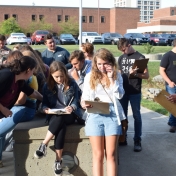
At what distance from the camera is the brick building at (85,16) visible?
246ft

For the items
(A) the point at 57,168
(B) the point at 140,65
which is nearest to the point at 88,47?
(B) the point at 140,65

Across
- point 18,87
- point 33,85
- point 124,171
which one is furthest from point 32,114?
point 124,171

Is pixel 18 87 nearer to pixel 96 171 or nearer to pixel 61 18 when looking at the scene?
pixel 96 171

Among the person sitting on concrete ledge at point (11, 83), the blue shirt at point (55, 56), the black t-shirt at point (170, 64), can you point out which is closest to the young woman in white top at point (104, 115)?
the person sitting on concrete ledge at point (11, 83)

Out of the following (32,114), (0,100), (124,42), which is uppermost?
(124,42)

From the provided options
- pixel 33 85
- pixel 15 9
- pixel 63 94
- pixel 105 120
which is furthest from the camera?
pixel 15 9

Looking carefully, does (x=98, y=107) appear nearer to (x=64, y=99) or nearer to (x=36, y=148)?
(x=64, y=99)

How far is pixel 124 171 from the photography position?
16.9 feet

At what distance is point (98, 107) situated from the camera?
404cm

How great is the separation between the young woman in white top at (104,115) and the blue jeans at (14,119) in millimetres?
936

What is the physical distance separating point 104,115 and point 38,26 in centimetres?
6702

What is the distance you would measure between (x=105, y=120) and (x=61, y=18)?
74894 millimetres

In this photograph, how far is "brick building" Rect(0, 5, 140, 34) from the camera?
74.9m

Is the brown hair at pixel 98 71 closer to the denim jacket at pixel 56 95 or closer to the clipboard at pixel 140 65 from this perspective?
the denim jacket at pixel 56 95
